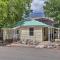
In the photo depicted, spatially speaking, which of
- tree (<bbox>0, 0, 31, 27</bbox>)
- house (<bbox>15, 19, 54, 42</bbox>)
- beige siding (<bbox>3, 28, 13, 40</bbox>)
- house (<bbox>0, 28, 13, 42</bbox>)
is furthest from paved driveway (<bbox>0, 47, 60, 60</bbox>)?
beige siding (<bbox>3, 28, 13, 40</bbox>)

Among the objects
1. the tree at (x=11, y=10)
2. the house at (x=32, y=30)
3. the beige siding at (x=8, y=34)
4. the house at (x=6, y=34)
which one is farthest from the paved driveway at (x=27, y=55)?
the beige siding at (x=8, y=34)

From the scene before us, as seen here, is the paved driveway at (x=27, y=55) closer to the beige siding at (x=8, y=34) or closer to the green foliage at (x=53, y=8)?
the green foliage at (x=53, y=8)

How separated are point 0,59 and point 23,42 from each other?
18191mm

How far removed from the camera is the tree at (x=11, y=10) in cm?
3509

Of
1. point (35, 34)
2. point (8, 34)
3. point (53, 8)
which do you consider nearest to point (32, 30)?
point (35, 34)

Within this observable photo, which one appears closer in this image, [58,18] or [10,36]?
[58,18]

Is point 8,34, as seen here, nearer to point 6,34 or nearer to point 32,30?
point 6,34

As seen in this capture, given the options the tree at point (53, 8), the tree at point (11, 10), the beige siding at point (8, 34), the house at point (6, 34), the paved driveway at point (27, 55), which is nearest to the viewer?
the paved driveway at point (27, 55)

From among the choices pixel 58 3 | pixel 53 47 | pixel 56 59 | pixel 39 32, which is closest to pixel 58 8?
pixel 58 3

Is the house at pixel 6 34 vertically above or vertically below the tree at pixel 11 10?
below

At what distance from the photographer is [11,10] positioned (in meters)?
37.4

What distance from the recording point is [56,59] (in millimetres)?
19047

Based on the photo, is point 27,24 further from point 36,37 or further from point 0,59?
point 0,59

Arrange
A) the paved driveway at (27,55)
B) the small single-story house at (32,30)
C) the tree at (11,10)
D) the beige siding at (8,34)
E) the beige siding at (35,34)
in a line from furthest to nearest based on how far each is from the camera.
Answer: the beige siding at (8,34) < the beige siding at (35,34) < the small single-story house at (32,30) < the tree at (11,10) < the paved driveway at (27,55)
